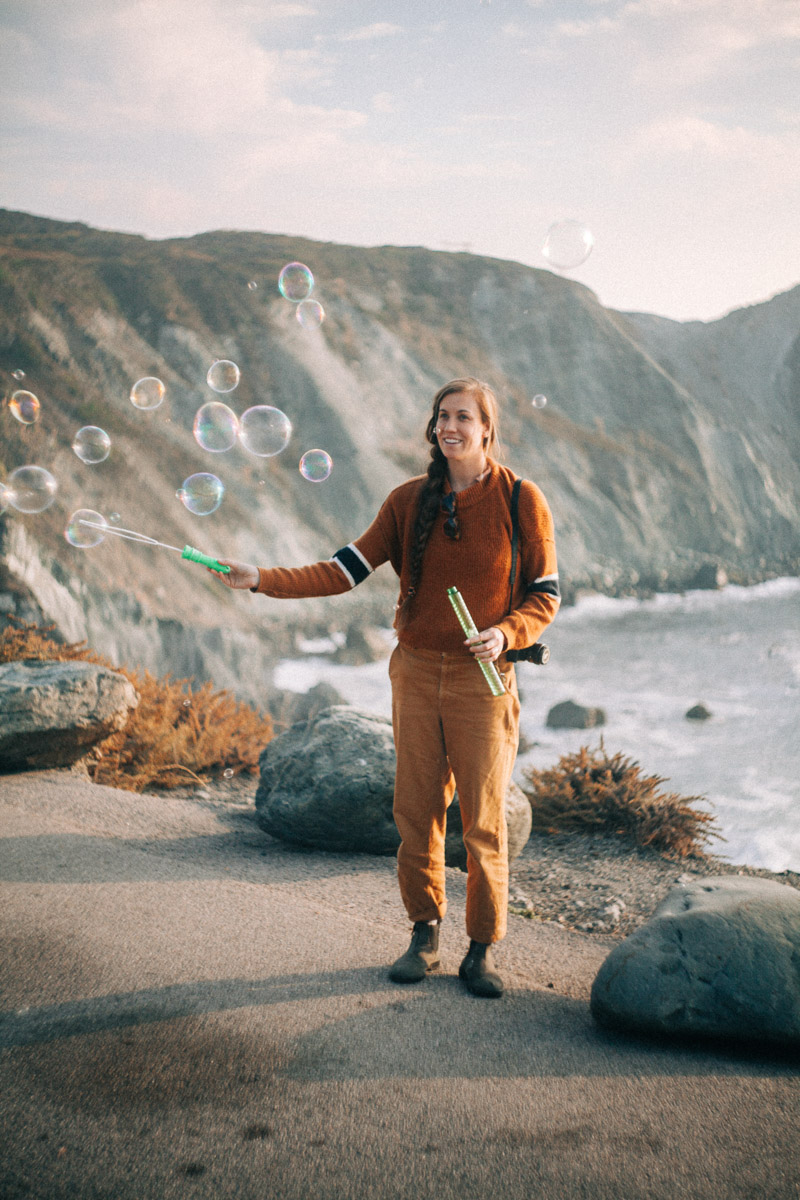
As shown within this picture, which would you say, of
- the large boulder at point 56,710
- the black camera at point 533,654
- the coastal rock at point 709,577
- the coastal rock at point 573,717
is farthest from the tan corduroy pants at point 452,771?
the coastal rock at point 709,577

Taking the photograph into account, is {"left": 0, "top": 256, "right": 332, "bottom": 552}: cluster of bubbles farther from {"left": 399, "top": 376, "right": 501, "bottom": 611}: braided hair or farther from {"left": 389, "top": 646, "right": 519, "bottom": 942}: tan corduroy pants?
{"left": 389, "top": 646, "right": 519, "bottom": 942}: tan corduroy pants

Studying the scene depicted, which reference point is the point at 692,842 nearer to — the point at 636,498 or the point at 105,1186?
the point at 105,1186

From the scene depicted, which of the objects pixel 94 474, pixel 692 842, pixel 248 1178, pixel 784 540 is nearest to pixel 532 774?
pixel 692 842

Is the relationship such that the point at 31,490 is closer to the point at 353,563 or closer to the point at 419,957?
the point at 353,563

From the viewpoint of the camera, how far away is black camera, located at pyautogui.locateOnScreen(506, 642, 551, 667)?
109 inches

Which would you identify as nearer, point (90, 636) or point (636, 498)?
point (90, 636)

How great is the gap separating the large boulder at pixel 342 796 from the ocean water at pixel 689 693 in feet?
9.78

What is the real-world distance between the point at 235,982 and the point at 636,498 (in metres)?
30.6

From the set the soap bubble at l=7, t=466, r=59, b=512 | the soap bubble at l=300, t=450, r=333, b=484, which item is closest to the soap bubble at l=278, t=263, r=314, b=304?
the soap bubble at l=300, t=450, r=333, b=484

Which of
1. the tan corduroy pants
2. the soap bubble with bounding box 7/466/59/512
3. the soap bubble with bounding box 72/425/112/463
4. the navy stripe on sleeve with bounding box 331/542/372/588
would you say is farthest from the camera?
the soap bubble with bounding box 72/425/112/463

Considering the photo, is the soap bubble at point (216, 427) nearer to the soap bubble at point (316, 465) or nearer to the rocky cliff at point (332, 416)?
the soap bubble at point (316, 465)

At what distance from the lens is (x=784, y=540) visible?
119 ft

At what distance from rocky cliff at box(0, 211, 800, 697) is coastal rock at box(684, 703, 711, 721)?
8.32 meters

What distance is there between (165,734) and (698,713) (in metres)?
11.2
